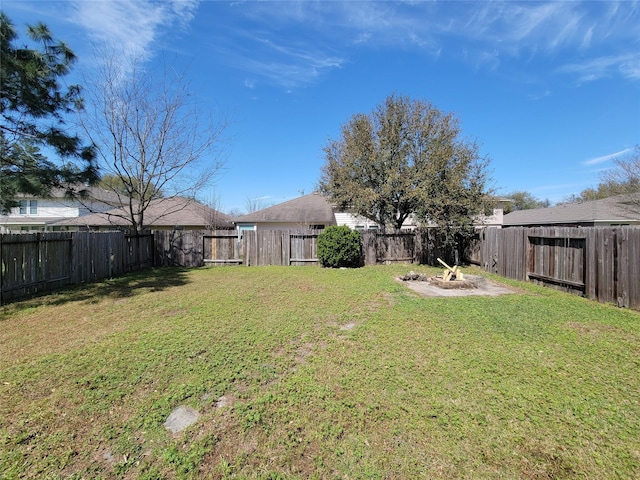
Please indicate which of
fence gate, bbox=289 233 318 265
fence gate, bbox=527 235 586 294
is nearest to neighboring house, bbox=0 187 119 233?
fence gate, bbox=289 233 318 265

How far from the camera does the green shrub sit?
1213 cm

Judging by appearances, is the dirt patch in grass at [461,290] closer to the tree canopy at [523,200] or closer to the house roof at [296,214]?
the house roof at [296,214]

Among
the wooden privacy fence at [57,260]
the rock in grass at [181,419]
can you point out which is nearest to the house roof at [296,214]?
the wooden privacy fence at [57,260]

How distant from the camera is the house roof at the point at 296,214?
790 inches

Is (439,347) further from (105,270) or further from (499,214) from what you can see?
(499,214)

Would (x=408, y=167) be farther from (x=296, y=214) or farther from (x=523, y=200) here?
(x=523, y=200)

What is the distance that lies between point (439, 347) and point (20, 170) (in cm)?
856

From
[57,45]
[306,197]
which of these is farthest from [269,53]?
[306,197]

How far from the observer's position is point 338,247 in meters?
12.1

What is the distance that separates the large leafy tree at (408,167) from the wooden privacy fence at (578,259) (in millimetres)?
2447

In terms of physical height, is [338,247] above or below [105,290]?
above

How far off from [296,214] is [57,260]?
14200 millimetres

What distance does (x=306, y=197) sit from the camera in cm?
2356

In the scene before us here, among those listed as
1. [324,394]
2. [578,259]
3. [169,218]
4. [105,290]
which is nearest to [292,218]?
[169,218]
